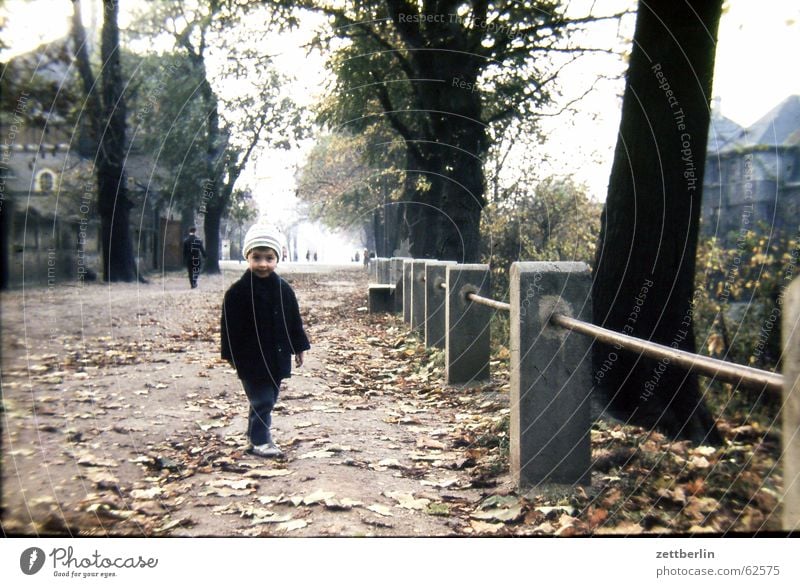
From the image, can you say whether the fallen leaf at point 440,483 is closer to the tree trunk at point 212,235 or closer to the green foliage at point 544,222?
the tree trunk at point 212,235

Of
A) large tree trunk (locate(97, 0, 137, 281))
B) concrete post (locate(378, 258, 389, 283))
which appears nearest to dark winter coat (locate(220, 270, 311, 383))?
Result: large tree trunk (locate(97, 0, 137, 281))

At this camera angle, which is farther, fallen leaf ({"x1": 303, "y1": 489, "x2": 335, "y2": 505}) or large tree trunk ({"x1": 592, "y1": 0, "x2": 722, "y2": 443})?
large tree trunk ({"x1": 592, "y1": 0, "x2": 722, "y2": 443})

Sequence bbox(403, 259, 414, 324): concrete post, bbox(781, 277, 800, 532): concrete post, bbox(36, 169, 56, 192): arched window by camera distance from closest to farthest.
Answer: bbox(781, 277, 800, 532): concrete post < bbox(36, 169, 56, 192): arched window < bbox(403, 259, 414, 324): concrete post

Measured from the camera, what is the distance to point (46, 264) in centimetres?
227

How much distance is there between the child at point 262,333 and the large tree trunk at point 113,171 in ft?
1.46

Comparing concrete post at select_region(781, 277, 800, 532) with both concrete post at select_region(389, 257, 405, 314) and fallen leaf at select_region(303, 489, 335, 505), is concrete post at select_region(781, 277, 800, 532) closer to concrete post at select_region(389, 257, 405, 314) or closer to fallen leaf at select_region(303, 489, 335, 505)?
fallen leaf at select_region(303, 489, 335, 505)

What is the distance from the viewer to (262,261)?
250cm

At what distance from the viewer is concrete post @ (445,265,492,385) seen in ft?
15.6

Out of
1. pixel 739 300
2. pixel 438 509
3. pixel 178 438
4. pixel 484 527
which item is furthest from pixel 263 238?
pixel 739 300

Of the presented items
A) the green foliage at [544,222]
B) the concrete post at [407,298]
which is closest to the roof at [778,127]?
the green foliage at [544,222]

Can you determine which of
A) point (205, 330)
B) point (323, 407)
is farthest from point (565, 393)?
point (205, 330)

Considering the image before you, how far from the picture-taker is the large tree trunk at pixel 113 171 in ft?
7.88

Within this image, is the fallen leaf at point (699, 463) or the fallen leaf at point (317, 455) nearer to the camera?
the fallen leaf at point (317, 455)

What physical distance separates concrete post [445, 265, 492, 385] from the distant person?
261cm
